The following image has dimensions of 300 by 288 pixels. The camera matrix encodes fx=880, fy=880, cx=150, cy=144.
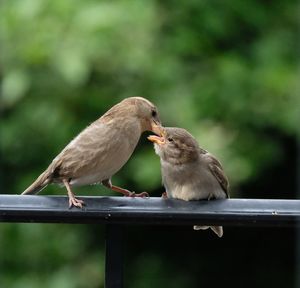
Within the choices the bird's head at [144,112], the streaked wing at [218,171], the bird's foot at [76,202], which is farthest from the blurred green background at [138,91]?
the bird's foot at [76,202]

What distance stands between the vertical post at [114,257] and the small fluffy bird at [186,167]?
1273 millimetres

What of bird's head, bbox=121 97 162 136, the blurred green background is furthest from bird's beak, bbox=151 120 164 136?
the blurred green background

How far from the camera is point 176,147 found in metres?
3.57

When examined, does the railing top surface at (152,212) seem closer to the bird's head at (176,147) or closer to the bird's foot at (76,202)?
the bird's foot at (76,202)

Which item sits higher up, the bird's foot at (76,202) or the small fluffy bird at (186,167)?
the bird's foot at (76,202)

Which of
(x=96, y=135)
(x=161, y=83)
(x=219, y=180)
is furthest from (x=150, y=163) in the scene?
(x=96, y=135)

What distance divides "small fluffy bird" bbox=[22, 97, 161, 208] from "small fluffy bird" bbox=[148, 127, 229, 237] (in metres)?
0.19

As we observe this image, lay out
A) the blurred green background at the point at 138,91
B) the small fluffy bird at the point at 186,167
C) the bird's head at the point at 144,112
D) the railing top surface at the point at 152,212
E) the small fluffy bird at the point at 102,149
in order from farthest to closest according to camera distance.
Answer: the blurred green background at the point at 138,91, the small fluffy bird at the point at 186,167, the bird's head at the point at 144,112, the small fluffy bird at the point at 102,149, the railing top surface at the point at 152,212

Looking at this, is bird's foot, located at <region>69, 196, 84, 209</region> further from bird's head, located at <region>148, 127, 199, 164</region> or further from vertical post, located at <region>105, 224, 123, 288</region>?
bird's head, located at <region>148, 127, 199, 164</region>

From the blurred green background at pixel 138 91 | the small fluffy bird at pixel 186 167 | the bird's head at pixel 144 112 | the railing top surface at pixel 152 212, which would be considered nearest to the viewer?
the railing top surface at pixel 152 212

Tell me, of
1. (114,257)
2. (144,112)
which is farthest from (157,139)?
(114,257)

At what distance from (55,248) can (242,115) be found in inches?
Result: 49.7

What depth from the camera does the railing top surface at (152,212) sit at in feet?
6.81

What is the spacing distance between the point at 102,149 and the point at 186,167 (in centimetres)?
52
